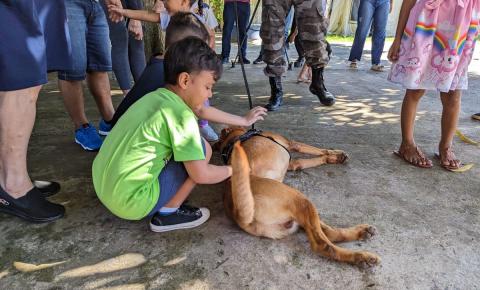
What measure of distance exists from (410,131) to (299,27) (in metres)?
1.74

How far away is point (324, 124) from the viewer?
12.1ft

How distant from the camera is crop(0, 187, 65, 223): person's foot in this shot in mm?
1958

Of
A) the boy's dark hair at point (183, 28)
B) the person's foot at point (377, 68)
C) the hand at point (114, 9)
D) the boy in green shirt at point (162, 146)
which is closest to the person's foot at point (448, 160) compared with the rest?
the boy in green shirt at point (162, 146)

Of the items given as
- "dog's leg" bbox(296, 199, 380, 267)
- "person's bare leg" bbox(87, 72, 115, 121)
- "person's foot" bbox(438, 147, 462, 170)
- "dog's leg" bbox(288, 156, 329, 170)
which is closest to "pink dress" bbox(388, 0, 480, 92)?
"person's foot" bbox(438, 147, 462, 170)

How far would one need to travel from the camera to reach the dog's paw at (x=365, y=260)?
1.68 meters

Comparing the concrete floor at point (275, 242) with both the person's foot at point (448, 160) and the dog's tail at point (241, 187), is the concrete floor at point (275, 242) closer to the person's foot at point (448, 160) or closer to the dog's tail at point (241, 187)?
the person's foot at point (448, 160)

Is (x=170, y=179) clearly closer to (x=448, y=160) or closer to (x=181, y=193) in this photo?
(x=181, y=193)

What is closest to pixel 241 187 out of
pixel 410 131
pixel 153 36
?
pixel 410 131

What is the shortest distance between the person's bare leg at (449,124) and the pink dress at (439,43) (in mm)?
111

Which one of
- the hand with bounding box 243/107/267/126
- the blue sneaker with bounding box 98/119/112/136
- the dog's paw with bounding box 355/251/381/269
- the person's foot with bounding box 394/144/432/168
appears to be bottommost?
the dog's paw with bounding box 355/251/381/269

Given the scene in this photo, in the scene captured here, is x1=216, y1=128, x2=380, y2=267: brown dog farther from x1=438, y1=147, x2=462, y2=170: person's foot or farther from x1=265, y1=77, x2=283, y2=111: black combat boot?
x1=265, y1=77, x2=283, y2=111: black combat boot

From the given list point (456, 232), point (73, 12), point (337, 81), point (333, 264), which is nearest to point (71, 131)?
point (73, 12)

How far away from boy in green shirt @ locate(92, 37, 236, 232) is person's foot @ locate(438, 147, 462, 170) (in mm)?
1781

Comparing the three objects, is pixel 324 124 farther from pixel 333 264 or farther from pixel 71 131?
pixel 71 131
